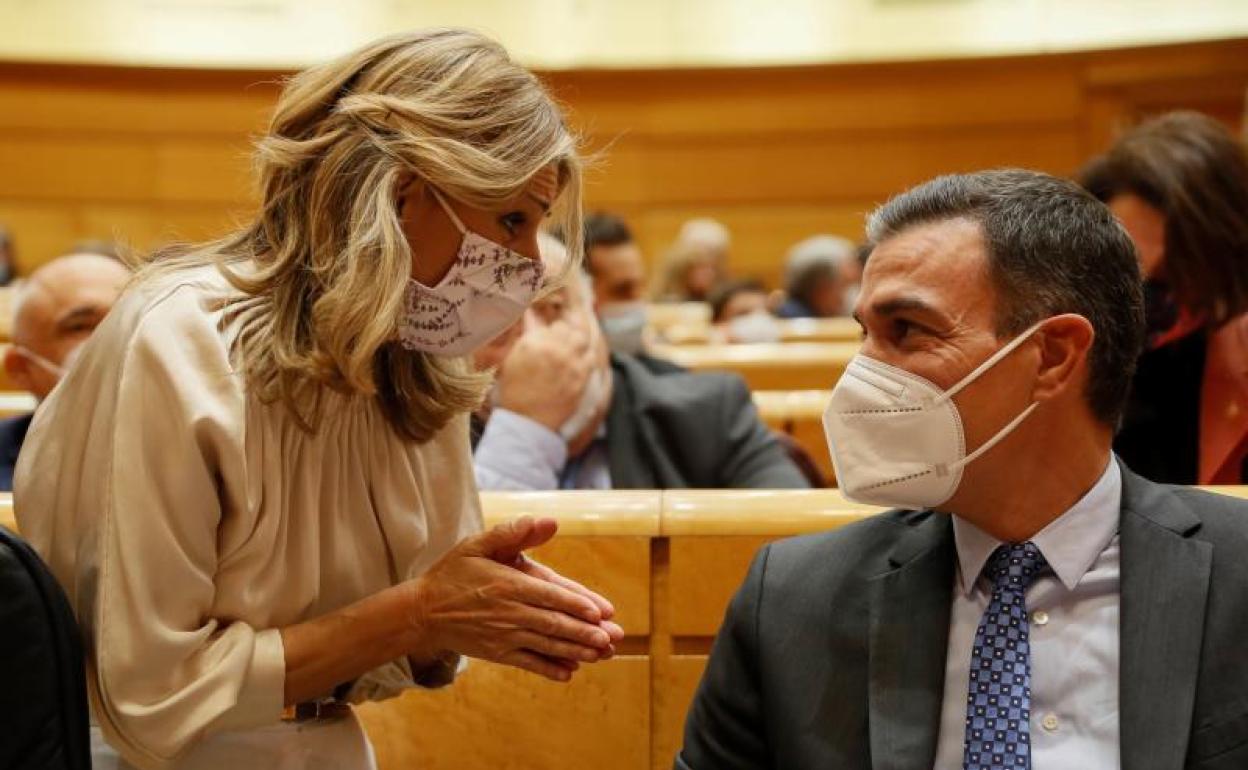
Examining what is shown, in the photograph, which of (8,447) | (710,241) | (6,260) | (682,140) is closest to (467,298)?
(8,447)

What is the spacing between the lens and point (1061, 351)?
168 centimetres

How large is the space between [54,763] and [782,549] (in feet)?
2.87

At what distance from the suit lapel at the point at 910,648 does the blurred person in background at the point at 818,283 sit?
6.65m

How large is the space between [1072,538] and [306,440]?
0.91 meters

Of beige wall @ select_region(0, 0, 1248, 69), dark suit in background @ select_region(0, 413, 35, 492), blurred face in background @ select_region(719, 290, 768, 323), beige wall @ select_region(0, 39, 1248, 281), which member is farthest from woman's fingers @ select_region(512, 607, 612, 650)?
beige wall @ select_region(0, 0, 1248, 69)

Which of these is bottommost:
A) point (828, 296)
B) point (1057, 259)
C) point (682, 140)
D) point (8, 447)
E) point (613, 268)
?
point (828, 296)

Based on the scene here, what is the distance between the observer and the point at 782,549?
184 cm

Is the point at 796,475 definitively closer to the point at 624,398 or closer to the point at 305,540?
the point at 624,398

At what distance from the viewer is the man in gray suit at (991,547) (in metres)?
1.63

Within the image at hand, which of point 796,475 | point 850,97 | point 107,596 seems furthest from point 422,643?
point 850,97

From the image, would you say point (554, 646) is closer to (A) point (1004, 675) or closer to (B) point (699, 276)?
(A) point (1004, 675)

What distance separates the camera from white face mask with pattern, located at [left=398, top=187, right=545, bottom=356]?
1.79 metres

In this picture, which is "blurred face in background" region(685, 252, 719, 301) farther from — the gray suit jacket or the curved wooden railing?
the gray suit jacket

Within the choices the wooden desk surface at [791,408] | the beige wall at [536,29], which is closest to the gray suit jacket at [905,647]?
the wooden desk surface at [791,408]
